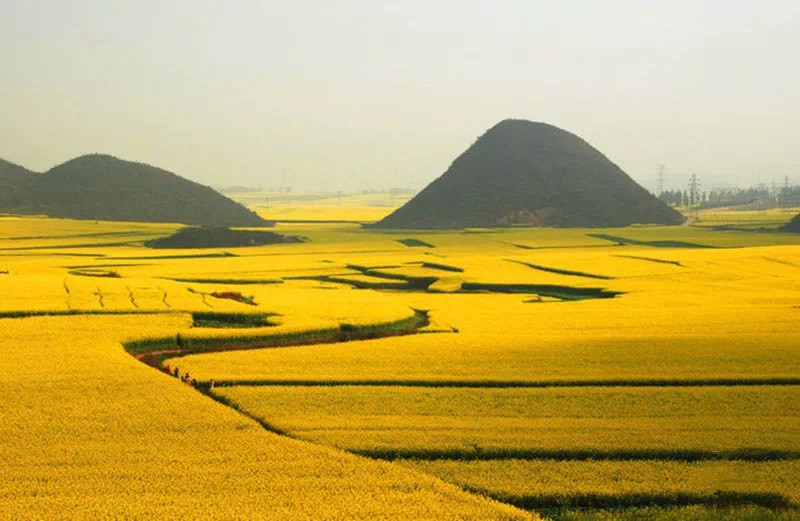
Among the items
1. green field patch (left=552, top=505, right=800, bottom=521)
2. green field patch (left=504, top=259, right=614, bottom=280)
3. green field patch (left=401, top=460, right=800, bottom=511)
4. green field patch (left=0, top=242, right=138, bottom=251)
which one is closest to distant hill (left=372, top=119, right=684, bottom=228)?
green field patch (left=0, top=242, right=138, bottom=251)

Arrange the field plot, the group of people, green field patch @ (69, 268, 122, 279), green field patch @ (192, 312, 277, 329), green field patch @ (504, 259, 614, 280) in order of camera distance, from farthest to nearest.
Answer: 1. green field patch @ (69, 268, 122, 279)
2. green field patch @ (504, 259, 614, 280)
3. green field patch @ (192, 312, 277, 329)
4. the group of people
5. the field plot

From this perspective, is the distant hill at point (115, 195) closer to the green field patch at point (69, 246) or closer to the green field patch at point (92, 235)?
the green field patch at point (92, 235)

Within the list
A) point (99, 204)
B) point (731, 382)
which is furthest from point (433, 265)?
point (99, 204)

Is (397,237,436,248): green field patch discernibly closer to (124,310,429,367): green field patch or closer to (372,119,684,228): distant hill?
(372,119,684,228): distant hill

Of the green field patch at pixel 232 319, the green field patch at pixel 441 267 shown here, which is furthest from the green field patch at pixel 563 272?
the green field patch at pixel 232 319

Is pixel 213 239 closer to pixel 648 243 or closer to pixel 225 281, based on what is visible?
pixel 225 281

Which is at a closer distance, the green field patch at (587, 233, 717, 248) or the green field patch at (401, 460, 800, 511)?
the green field patch at (401, 460, 800, 511)

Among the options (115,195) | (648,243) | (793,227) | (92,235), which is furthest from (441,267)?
(115,195)
